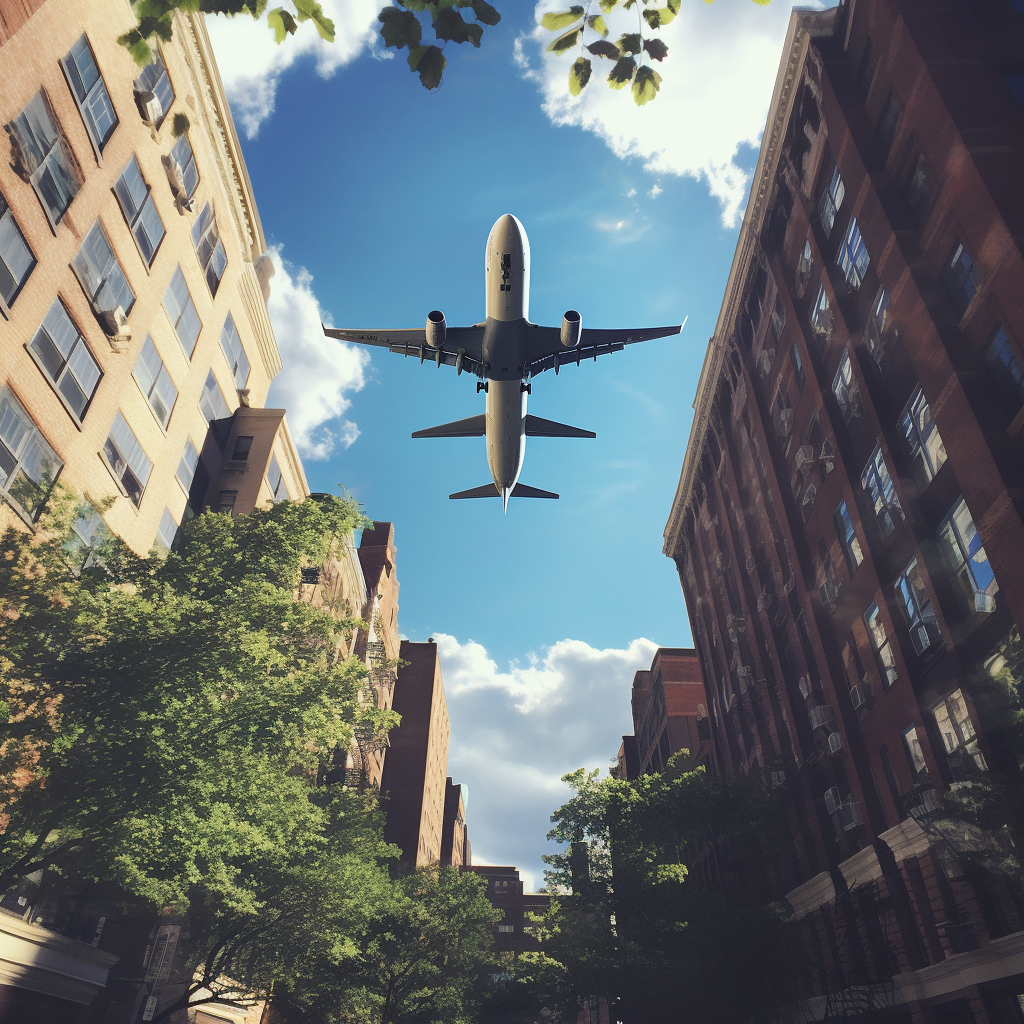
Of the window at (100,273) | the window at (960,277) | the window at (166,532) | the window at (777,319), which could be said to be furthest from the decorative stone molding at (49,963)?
the window at (777,319)

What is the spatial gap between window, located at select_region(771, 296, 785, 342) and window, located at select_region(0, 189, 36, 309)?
104ft

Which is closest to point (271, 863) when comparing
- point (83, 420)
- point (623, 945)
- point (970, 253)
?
point (623, 945)

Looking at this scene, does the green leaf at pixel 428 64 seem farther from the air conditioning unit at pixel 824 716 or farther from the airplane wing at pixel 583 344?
the air conditioning unit at pixel 824 716

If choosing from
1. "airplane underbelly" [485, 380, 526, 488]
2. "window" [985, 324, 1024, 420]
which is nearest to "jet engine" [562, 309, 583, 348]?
"airplane underbelly" [485, 380, 526, 488]

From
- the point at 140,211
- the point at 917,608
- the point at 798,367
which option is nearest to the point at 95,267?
the point at 140,211

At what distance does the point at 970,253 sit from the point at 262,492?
30.7 m

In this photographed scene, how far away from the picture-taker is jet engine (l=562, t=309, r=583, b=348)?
27.8 m

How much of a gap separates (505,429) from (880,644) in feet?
61.1

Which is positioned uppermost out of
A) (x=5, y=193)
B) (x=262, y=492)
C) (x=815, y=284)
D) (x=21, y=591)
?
(x=815, y=284)

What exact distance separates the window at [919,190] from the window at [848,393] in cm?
532

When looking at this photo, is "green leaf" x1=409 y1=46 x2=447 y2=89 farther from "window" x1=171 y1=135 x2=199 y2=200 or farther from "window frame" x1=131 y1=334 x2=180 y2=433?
"window" x1=171 y1=135 x2=199 y2=200

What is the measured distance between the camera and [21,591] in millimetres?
15719

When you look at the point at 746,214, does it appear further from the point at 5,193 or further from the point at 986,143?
the point at 5,193

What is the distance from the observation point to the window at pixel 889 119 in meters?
25.0
